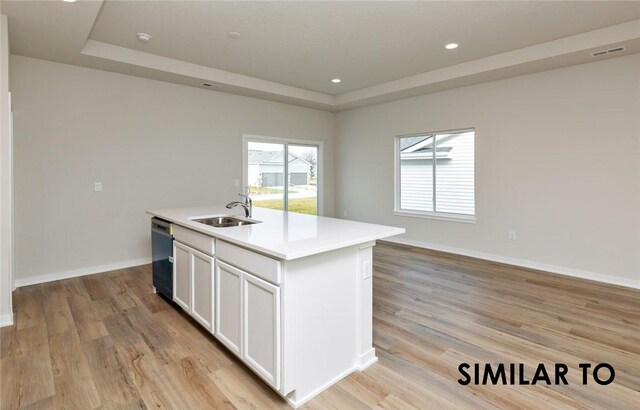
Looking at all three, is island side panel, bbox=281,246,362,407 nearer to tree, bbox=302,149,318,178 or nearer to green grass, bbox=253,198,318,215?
green grass, bbox=253,198,318,215

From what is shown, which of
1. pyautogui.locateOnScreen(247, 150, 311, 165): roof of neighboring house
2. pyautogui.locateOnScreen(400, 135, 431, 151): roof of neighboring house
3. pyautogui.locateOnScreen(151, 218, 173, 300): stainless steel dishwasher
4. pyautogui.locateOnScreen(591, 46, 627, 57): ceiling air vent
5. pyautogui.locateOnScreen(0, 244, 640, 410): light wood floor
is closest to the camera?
pyautogui.locateOnScreen(0, 244, 640, 410): light wood floor

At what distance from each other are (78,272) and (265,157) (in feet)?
10.9

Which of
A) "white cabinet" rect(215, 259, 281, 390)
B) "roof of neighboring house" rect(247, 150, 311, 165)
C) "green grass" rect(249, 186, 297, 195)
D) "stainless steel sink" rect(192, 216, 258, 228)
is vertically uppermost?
"roof of neighboring house" rect(247, 150, 311, 165)

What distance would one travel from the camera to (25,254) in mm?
3867

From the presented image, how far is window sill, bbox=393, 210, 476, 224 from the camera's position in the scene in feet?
17.0

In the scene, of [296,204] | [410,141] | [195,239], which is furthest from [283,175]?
[195,239]

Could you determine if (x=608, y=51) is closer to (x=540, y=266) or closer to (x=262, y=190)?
(x=540, y=266)

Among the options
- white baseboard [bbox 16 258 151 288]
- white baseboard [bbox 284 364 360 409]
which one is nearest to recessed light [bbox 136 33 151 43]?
white baseboard [bbox 16 258 151 288]

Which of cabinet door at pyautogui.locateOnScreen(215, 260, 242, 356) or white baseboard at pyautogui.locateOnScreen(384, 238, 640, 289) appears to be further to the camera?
white baseboard at pyautogui.locateOnScreen(384, 238, 640, 289)

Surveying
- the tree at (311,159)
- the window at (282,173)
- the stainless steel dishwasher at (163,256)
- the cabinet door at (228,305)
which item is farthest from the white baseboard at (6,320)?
the tree at (311,159)

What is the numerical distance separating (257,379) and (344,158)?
18.1 ft

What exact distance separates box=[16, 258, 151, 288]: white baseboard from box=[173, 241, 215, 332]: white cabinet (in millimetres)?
2001

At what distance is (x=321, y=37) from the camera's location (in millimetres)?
3676

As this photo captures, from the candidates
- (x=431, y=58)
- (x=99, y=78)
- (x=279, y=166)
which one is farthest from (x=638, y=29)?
(x=99, y=78)
